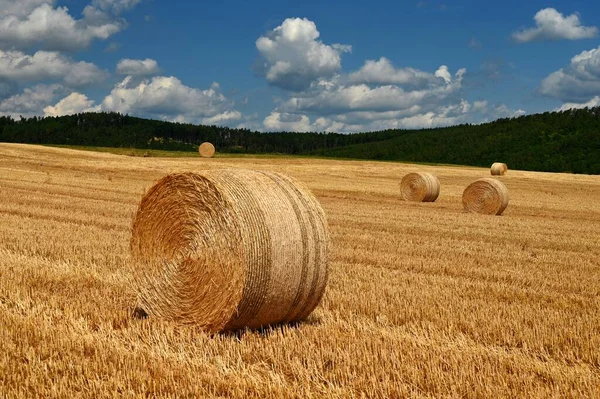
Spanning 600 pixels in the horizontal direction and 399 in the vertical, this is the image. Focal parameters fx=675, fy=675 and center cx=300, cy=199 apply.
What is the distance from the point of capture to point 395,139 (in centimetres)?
12462

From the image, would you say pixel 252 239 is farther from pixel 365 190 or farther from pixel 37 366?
pixel 365 190

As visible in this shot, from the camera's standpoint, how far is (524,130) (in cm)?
9081

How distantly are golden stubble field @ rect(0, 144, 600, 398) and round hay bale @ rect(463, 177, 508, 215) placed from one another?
7347 millimetres

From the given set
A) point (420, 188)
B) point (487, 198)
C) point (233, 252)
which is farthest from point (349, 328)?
point (420, 188)

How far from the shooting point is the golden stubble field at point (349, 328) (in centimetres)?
493

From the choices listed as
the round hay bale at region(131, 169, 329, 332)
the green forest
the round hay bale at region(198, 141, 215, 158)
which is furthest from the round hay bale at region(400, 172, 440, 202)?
the green forest

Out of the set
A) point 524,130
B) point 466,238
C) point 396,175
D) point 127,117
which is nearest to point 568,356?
point 466,238

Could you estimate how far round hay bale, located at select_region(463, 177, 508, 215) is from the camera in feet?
73.4

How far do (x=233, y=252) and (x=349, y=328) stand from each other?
1.33 meters

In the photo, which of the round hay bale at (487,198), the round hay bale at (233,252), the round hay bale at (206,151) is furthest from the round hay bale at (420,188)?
the round hay bale at (206,151)

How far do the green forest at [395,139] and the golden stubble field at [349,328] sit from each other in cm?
6185

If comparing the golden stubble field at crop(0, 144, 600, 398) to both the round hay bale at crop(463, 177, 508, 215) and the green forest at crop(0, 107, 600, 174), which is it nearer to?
the round hay bale at crop(463, 177, 508, 215)

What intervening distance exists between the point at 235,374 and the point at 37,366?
Result: 4.96 ft

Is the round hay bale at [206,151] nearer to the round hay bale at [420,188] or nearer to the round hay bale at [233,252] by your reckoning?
the round hay bale at [420,188]
